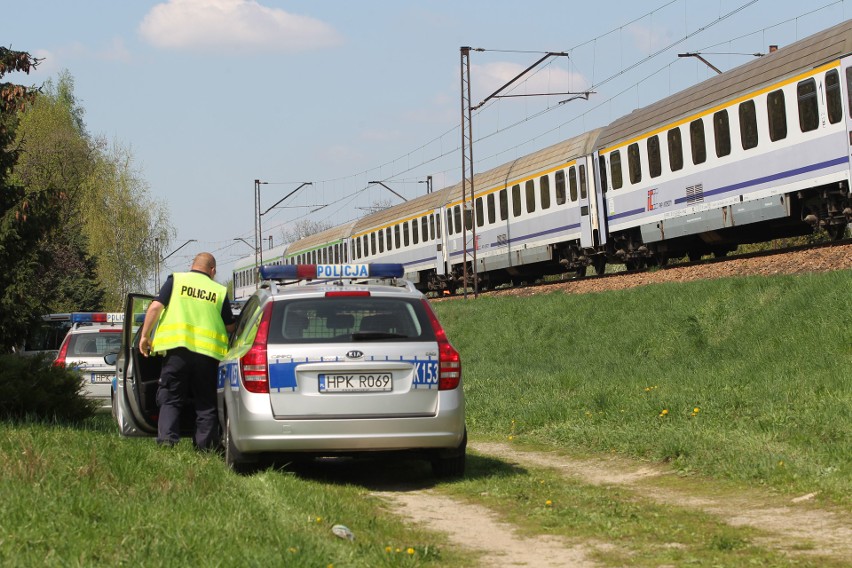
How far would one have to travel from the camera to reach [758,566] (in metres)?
5.58

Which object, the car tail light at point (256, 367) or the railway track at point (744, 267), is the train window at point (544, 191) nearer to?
the railway track at point (744, 267)

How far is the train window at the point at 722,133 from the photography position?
22.5 metres

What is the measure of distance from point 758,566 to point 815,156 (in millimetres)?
15335

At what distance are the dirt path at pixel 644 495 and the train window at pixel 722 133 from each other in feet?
46.2

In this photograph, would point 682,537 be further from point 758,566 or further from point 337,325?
Result: point 337,325

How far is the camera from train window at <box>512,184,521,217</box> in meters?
33.4

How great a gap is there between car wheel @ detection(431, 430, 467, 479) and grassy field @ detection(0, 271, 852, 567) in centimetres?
12

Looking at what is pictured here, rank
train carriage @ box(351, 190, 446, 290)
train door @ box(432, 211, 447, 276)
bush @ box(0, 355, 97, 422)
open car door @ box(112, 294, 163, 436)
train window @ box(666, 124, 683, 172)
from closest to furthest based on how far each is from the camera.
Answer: open car door @ box(112, 294, 163, 436) → bush @ box(0, 355, 97, 422) → train window @ box(666, 124, 683, 172) → train door @ box(432, 211, 447, 276) → train carriage @ box(351, 190, 446, 290)

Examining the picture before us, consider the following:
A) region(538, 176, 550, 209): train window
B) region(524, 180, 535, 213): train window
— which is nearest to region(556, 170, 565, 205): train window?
region(538, 176, 550, 209): train window

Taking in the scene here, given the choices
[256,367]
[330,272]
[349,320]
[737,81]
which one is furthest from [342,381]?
[737,81]

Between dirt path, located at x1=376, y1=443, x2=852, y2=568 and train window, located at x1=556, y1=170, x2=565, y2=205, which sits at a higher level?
train window, located at x1=556, y1=170, x2=565, y2=205

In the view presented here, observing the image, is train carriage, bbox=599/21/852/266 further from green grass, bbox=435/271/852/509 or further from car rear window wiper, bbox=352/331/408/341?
car rear window wiper, bbox=352/331/408/341

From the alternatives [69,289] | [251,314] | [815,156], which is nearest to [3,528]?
[251,314]

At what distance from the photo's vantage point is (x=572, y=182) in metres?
29.8
